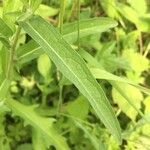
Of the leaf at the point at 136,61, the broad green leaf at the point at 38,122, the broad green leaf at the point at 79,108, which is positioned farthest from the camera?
the leaf at the point at 136,61

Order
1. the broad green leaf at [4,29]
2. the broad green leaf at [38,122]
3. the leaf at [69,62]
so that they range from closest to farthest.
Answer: the leaf at [69,62] < the broad green leaf at [4,29] < the broad green leaf at [38,122]

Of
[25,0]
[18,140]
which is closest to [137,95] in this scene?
[18,140]

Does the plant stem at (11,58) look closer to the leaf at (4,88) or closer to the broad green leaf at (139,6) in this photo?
the leaf at (4,88)

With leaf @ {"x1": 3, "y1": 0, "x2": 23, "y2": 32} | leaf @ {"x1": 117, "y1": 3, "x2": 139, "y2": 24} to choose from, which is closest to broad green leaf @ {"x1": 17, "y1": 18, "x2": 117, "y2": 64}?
leaf @ {"x1": 3, "y1": 0, "x2": 23, "y2": 32}

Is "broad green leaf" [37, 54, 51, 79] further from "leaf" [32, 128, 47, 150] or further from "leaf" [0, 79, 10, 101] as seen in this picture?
"leaf" [0, 79, 10, 101]

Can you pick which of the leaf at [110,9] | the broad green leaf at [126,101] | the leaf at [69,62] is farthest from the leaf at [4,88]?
the leaf at [110,9]

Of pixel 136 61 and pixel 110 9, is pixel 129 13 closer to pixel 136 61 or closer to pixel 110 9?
pixel 110 9

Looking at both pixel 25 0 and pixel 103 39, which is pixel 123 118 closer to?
pixel 103 39

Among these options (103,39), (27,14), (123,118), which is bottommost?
(123,118)

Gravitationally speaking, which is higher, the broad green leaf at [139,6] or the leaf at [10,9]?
the leaf at [10,9]
